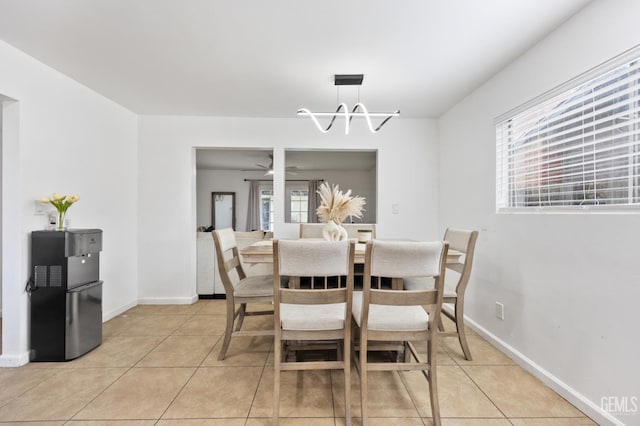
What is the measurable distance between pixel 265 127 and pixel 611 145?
10.2ft

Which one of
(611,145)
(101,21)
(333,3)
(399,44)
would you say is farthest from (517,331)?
(101,21)

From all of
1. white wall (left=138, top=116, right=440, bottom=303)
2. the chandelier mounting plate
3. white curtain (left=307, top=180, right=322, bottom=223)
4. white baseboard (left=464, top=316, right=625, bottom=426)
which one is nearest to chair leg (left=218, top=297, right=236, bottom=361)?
white wall (left=138, top=116, right=440, bottom=303)

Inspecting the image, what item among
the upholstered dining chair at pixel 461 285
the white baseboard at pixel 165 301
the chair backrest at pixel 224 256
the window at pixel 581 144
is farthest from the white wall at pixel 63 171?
the window at pixel 581 144

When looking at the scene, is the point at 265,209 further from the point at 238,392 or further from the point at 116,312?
the point at 238,392

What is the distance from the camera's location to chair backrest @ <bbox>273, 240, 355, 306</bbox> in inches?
57.2

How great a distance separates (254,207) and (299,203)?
1.24m

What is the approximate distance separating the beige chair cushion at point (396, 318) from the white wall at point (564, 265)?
0.90 m

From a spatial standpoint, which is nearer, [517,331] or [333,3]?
[333,3]

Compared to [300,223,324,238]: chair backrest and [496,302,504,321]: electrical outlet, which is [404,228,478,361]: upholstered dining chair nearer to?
[496,302,504,321]: electrical outlet

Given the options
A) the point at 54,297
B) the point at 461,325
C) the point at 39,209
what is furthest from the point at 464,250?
the point at 39,209

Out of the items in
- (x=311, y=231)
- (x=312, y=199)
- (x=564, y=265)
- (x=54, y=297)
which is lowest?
(x=54, y=297)

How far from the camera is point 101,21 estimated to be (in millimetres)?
1789

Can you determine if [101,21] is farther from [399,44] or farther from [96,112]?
[399,44]

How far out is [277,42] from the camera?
2002 mm
